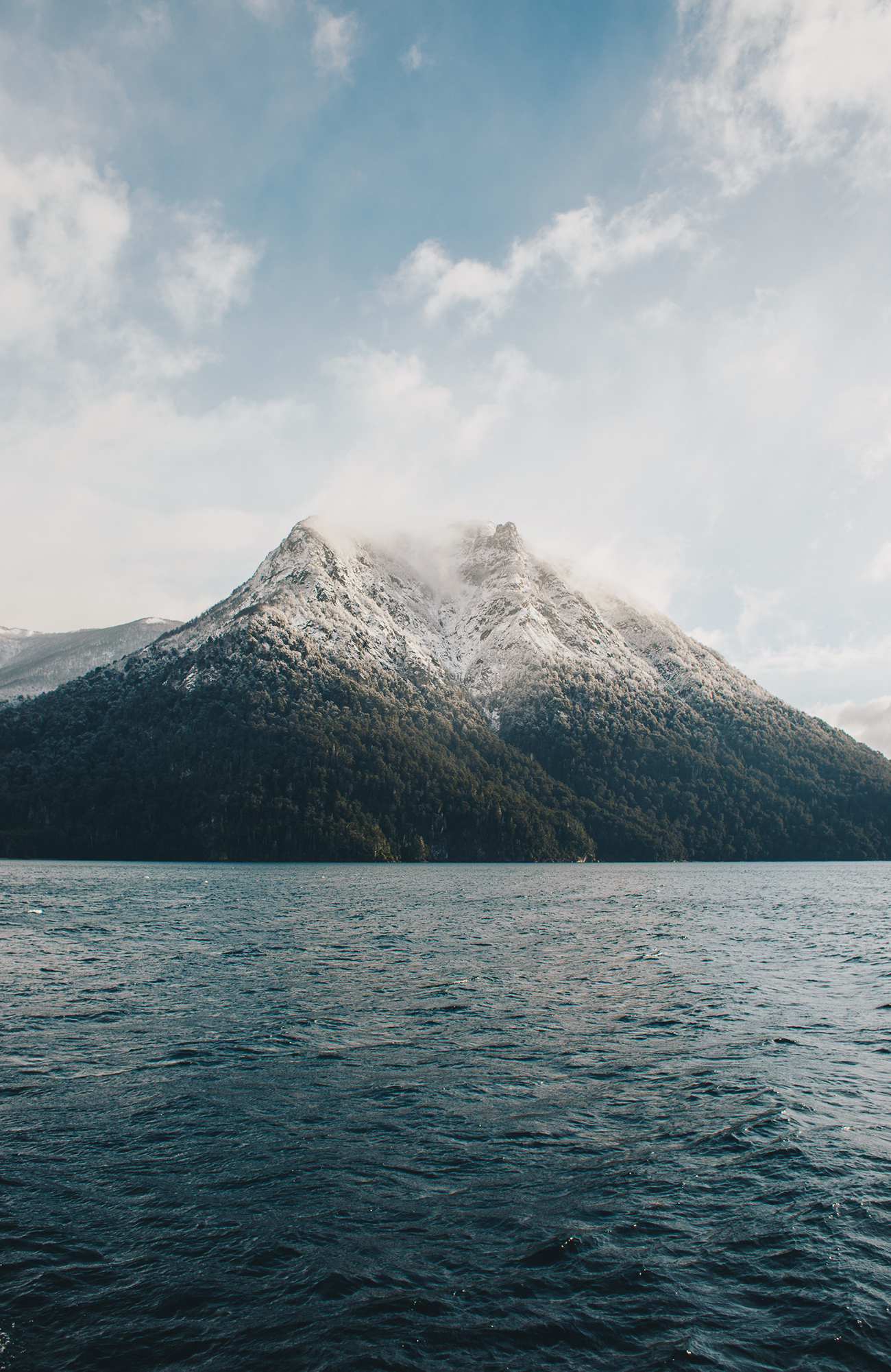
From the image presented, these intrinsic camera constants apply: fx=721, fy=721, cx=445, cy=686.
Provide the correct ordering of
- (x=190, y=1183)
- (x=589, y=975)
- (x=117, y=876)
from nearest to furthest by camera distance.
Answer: (x=190, y=1183)
(x=589, y=975)
(x=117, y=876)

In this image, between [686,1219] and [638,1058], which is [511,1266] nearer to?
[686,1219]

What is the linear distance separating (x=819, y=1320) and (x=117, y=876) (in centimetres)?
15820

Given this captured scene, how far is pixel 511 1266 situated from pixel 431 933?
171 ft

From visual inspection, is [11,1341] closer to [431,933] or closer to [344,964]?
[344,964]

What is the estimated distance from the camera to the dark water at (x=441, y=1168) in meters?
12.7

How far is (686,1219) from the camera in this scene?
1667 centimetres

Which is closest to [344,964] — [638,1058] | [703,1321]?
[638,1058]

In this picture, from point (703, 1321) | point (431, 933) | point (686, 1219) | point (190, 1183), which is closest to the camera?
point (703, 1321)

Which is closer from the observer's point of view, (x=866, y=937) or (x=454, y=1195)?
(x=454, y=1195)

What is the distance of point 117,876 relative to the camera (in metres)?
150

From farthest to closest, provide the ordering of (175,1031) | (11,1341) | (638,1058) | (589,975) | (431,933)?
(431,933) → (589,975) → (175,1031) → (638,1058) → (11,1341)

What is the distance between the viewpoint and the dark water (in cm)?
1272

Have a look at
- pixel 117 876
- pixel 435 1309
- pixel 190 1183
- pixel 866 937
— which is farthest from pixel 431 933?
pixel 117 876

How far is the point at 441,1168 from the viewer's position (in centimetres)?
1873
